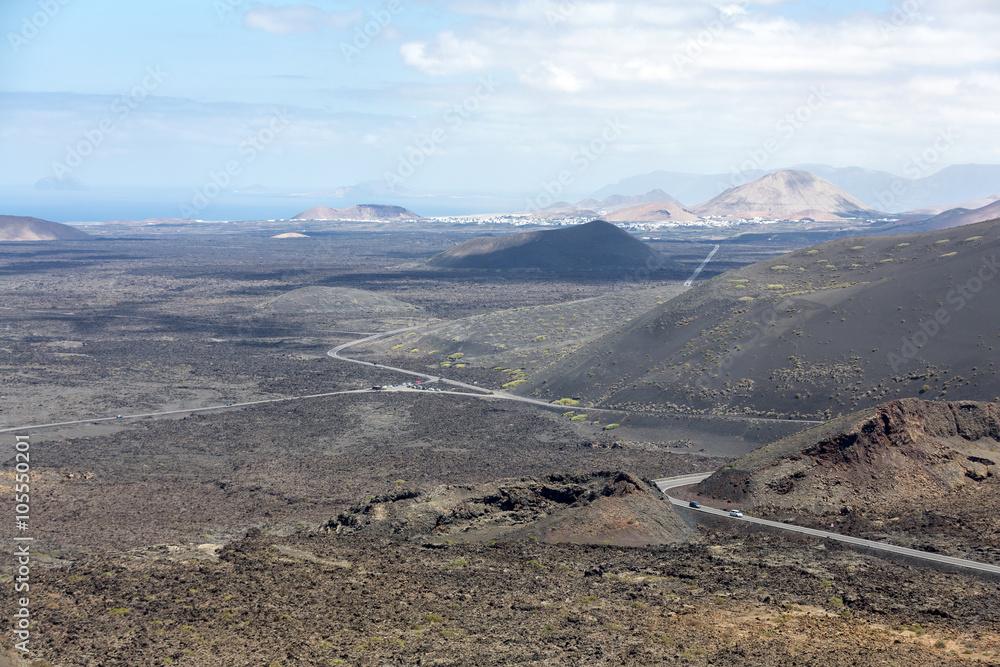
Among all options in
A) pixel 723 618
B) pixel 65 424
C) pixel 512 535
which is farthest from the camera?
pixel 65 424

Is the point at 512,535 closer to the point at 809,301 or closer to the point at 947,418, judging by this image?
the point at 947,418

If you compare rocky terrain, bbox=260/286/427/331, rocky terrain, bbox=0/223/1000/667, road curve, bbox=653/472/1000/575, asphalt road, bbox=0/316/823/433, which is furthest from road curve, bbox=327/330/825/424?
road curve, bbox=653/472/1000/575

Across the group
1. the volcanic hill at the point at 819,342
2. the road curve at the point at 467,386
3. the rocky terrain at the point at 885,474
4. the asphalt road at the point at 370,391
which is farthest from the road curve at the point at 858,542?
the volcanic hill at the point at 819,342

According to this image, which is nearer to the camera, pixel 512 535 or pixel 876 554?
pixel 876 554

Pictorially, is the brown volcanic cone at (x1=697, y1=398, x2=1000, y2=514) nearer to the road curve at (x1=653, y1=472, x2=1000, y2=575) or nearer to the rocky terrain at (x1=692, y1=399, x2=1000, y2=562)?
the rocky terrain at (x1=692, y1=399, x2=1000, y2=562)

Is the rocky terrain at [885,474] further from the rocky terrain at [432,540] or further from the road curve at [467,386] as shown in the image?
the road curve at [467,386]

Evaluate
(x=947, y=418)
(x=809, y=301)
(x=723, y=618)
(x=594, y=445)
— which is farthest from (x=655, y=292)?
(x=723, y=618)
